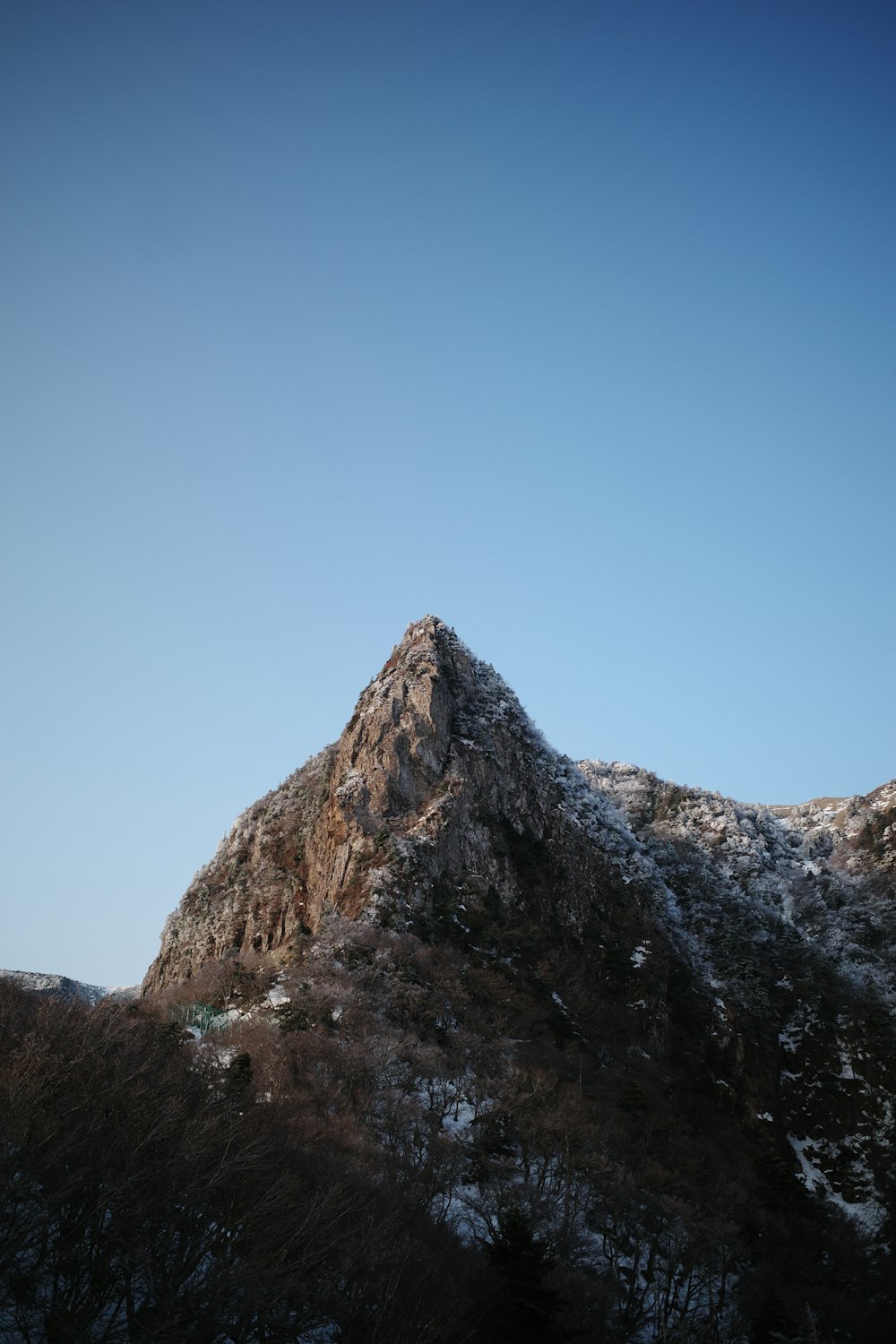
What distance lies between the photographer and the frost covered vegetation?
70.8 ft

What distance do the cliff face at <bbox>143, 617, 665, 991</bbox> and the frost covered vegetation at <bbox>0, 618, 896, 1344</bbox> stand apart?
1.21 ft

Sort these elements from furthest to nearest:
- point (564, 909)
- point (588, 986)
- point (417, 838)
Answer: point (564, 909) → point (588, 986) → point (417, 838)

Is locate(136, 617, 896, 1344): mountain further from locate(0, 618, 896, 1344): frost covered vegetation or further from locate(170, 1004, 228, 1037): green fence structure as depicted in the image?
locate(170, 1004, 228, 1037): green fence structure

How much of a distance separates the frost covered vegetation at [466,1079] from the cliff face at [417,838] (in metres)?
0.37

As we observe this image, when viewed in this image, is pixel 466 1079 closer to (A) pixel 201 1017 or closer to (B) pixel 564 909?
(A) pixel 201 1017

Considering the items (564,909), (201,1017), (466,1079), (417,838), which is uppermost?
(564,909)

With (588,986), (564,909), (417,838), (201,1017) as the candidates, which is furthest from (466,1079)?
(564,909)

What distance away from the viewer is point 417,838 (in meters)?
67.7

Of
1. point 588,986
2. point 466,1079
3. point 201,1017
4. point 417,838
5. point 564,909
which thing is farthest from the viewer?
point 564,909

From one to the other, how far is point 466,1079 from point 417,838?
2370 centimetres

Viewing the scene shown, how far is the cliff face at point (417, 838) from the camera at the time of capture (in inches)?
2628

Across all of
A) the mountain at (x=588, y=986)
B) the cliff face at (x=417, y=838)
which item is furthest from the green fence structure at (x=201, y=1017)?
the cliff face at (x=417, y=838)

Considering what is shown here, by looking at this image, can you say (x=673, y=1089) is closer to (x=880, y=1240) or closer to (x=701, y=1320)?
(x=880, y=1240)

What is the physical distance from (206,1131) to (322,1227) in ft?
15.2
